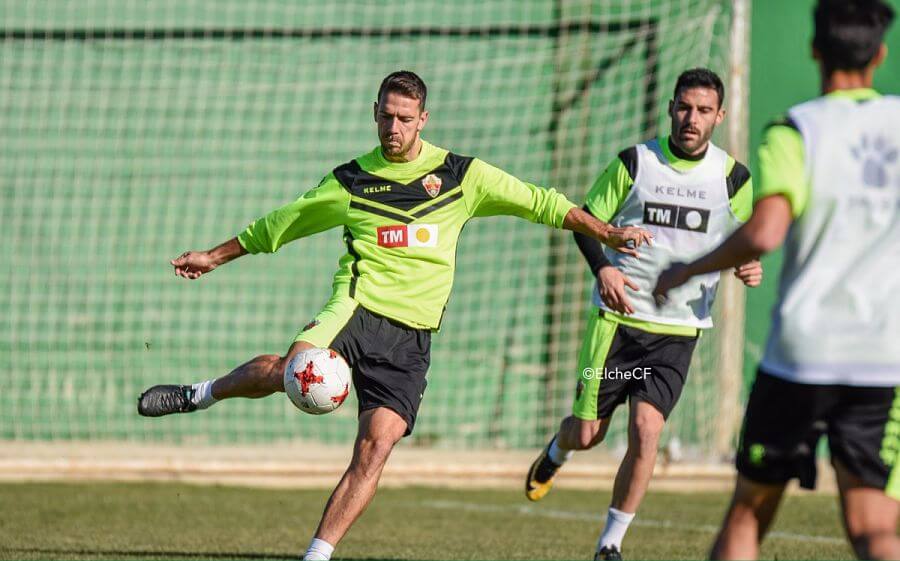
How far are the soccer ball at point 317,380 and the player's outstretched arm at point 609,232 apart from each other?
125cm

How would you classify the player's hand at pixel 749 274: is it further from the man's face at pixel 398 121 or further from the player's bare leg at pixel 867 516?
the player's bare leg at pixel 867 516

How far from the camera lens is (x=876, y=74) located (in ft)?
39.3

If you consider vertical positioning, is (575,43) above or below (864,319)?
above

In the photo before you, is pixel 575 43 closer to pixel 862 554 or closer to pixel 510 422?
pixel 510 422

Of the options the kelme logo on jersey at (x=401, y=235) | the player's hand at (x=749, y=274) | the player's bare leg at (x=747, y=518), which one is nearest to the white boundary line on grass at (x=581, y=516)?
the player's hand at (x=749, y=274)

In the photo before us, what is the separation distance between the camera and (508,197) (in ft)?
21.5

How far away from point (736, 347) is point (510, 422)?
2.27m

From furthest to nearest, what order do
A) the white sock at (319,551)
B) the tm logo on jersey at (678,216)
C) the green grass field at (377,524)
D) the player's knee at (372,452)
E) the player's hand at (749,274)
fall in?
the green grass field at (377,524) < the tm logo on jersey at (678,216) < the player's hand at (749,274) < the player's knee at (372,452) < the white sock at (319,551)

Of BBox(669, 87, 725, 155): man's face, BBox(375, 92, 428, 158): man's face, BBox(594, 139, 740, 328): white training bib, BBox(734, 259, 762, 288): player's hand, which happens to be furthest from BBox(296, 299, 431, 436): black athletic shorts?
BBox(669, 87, 725, 155): man's face

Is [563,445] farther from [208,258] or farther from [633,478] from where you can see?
[208,258]

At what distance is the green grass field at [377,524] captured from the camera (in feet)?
25.4

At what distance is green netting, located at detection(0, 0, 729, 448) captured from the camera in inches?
491

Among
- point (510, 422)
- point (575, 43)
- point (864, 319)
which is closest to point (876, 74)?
point (575, 43)

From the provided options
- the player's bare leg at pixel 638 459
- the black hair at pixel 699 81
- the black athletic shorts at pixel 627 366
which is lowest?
the player's bare leg at pixel 638 459
